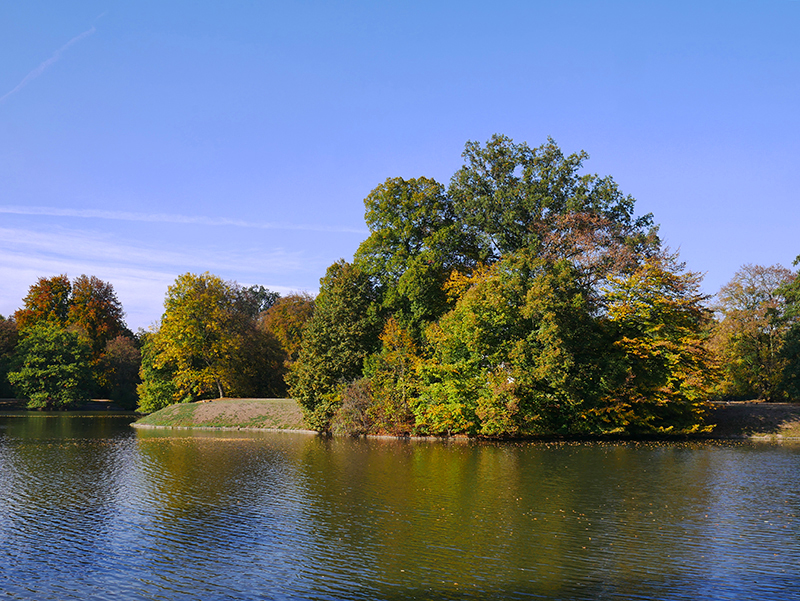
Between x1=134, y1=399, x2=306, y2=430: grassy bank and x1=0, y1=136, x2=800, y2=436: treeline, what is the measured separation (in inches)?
→ 123

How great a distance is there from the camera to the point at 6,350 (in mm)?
92188

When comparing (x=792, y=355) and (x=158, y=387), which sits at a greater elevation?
(x=792, y=355)

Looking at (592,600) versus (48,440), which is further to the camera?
(48,440)

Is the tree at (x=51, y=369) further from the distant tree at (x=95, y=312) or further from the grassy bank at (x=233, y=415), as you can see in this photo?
the grassy bank at (x=233, y=415)

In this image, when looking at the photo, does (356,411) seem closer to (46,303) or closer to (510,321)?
(510,321)

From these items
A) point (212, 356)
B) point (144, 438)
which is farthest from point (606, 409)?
point (212, 356)

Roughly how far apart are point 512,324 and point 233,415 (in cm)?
2833

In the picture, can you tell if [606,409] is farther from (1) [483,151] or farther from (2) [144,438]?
(2) [144,438]

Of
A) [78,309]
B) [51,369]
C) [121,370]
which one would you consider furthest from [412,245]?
[78,309]

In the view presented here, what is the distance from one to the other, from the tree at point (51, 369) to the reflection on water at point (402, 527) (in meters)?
59.0

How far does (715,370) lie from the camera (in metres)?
44.0

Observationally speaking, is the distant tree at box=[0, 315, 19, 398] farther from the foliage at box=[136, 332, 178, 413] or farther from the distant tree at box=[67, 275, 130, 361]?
the foliage at box=[136, 332, 178, 413]

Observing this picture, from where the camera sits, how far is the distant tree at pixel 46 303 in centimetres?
9800

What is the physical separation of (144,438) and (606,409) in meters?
31.6
